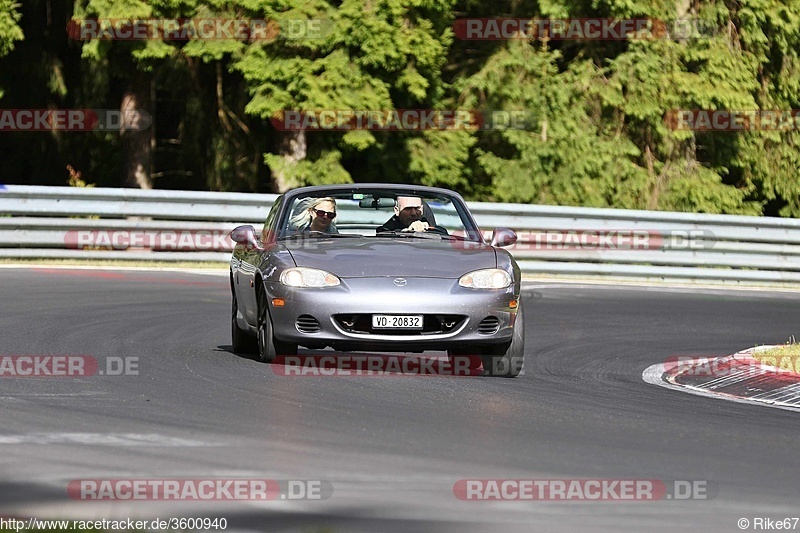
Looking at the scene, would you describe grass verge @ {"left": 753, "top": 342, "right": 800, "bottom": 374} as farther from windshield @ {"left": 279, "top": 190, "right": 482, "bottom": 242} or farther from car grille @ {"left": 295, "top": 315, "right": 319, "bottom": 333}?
car grille @ {"left": 295, "top": 315, "right": 319, "bottom": 333}

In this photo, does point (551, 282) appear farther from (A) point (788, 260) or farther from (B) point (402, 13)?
(B) point (402, 13)

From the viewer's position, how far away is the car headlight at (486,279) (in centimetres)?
1112

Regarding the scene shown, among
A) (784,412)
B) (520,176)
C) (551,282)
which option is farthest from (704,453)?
(520,176)

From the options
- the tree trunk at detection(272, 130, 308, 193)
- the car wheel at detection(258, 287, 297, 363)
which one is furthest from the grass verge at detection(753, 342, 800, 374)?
the tree trunk at detection(272, 130, 308, 193)

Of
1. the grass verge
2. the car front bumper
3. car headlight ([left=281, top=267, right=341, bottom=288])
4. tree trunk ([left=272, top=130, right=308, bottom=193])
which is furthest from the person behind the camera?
tree trunk ([left=272, top=130, right=308, bottom=193])

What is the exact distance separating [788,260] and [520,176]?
9.37 meters

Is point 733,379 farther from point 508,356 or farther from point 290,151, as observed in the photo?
point 290,151

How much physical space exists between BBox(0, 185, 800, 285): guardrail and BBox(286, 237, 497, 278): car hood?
10.3 m

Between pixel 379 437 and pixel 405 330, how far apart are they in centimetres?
267

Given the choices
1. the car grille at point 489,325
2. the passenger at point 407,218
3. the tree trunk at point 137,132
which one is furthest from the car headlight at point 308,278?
the tree trunk at point 137,132

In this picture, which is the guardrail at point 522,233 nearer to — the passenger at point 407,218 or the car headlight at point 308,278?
the passenger at point 407,218

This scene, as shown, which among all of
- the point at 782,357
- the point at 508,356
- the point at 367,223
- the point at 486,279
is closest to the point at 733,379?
the point at 782,357

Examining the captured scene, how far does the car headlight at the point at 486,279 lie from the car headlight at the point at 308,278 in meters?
0.86

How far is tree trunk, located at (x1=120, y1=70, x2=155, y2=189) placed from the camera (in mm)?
32034
